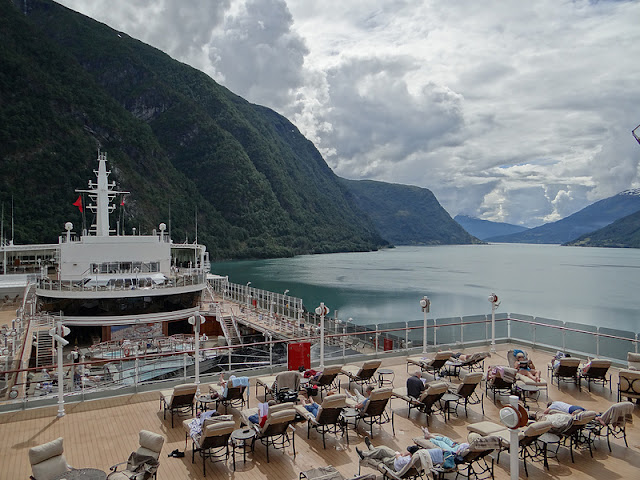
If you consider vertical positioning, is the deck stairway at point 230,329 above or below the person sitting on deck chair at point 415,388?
below

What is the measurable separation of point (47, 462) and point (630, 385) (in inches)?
379

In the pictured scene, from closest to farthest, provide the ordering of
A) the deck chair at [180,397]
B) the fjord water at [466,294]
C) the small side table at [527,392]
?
the deck chair at [180,397], the small side table at [527,392], the fjord water at [466,294]

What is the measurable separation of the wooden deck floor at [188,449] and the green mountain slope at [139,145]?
85987 millimetres

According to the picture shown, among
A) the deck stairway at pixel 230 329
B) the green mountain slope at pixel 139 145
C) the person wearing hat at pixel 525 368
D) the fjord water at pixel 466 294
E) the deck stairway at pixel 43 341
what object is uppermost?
the green mountain slope at pixel 139 145

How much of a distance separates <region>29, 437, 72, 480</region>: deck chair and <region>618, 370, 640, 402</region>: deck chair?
9.39 meters

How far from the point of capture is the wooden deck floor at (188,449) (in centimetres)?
645

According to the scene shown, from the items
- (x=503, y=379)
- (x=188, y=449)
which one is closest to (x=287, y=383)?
(x=188, y=449)

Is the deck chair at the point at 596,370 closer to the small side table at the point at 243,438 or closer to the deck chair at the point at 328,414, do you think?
the deck chair at the point at 328,414

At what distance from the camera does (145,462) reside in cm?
564

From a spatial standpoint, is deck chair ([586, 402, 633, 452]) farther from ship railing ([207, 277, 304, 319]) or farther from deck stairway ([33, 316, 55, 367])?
ship railing ([207, 277, 304, 319])

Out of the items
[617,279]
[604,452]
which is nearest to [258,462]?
[604,452]

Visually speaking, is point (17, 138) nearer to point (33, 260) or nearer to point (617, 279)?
point (33, 260)

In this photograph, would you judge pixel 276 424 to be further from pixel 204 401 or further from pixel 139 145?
pixel 139 145

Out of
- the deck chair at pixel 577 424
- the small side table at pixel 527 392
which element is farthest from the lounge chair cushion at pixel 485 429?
the small side table at pixel 527 392
